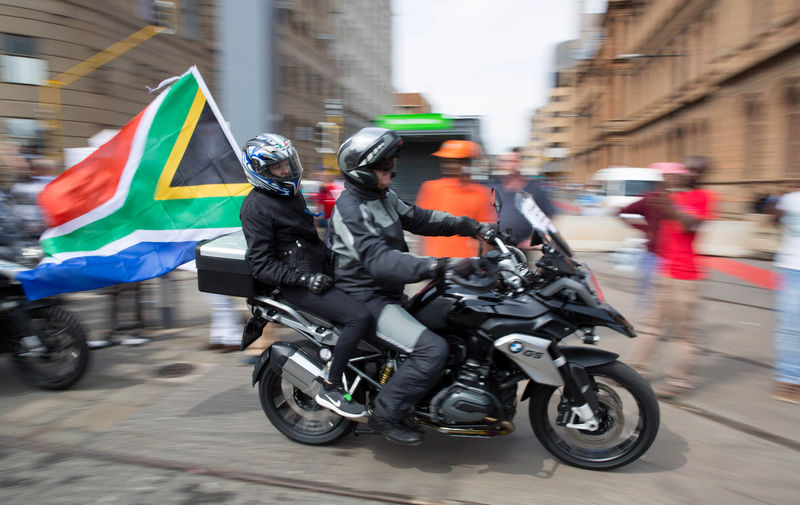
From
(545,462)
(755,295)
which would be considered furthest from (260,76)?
(755,295)

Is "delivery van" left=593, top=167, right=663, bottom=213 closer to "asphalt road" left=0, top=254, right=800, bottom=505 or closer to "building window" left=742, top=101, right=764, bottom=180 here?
"building window" left=742, top=101, right=764, bottom=180

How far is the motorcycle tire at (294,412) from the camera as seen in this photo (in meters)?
3.71

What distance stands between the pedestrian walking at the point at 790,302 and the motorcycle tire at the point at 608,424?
6.53 feet

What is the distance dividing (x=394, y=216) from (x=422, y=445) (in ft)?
4.79

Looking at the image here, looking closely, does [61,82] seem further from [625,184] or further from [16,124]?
[625,184]

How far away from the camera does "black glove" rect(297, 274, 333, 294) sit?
11.0 ft

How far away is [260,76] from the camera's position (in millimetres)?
6457

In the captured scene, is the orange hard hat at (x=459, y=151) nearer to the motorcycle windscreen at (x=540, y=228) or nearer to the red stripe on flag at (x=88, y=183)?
the motorcycle windscreen at (x=540, y=228)

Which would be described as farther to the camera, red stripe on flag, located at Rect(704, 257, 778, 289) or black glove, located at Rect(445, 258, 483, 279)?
→ red stripe on flag, located at Rect(704, 257, 778, 289)

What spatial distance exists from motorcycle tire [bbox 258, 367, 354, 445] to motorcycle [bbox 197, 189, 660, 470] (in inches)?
A: 7.8

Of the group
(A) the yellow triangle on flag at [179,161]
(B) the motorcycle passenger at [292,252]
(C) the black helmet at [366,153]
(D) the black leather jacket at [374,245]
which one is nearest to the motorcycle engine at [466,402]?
(B) the motorcycle passenger at [292,252]

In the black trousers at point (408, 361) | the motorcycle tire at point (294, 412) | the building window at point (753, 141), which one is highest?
the building window at point (753, 141)

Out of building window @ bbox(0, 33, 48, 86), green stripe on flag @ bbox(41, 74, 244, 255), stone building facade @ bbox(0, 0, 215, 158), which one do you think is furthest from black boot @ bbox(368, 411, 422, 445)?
building window @ bbox(0, 33, 48, 86)

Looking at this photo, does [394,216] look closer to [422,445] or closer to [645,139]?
[422,445]
